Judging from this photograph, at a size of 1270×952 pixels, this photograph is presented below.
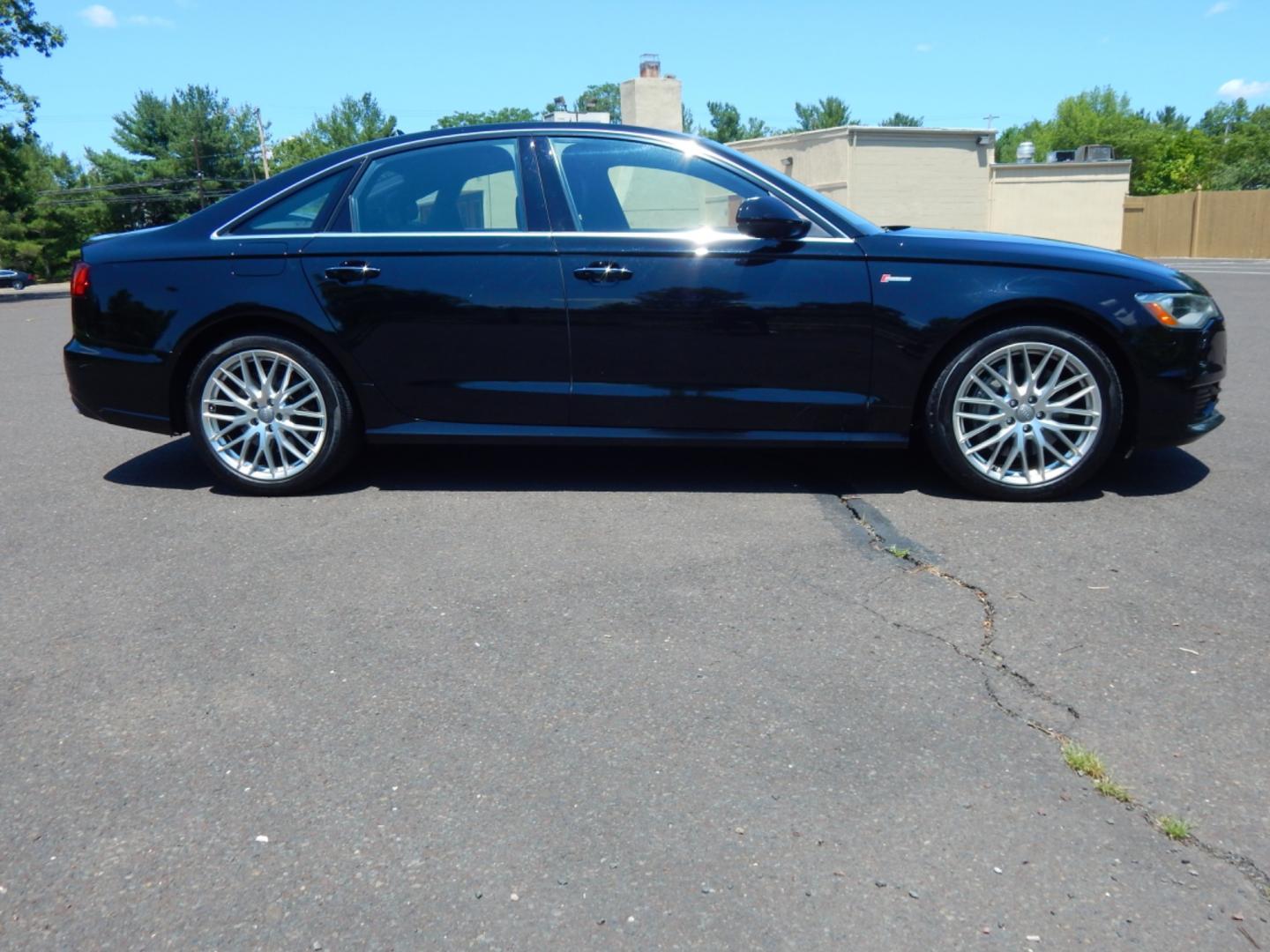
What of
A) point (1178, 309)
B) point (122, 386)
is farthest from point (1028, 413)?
point (122, 386)

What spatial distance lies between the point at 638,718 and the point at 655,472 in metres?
2.78

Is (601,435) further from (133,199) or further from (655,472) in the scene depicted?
(133,199)

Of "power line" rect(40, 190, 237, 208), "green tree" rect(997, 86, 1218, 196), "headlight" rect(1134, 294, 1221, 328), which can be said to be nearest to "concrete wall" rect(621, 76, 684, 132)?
"headlight" rect(1134, 294, 1221, 328)

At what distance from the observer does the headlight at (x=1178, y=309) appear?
4938 mm

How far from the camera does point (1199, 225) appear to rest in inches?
1619

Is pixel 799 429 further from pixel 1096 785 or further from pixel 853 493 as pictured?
pixel 1096 785

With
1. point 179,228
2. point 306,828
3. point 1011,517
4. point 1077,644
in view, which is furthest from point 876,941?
point 179,228

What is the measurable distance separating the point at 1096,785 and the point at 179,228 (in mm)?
4673

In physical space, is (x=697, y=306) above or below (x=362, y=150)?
below

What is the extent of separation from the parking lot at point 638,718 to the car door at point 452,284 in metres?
0.55

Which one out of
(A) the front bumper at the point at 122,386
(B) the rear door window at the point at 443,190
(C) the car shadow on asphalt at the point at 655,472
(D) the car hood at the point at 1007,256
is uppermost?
(B) the rear door window at the point at 443,190

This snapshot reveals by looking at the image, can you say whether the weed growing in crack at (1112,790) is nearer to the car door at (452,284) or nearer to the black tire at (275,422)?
the car door at (452,284)

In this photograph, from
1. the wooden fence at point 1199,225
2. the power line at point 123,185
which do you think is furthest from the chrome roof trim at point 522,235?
the power line at point 123,185

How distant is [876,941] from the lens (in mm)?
2205
